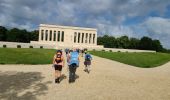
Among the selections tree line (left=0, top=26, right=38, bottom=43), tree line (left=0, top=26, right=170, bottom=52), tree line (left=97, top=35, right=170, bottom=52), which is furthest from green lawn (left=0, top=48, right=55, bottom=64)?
tree line (left=97, top=35, right=170, bottom=52)

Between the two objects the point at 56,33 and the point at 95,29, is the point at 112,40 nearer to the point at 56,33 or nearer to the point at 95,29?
the point at 95,29

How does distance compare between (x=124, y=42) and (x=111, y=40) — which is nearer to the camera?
(x=124, y=42)

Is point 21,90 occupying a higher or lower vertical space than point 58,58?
lower

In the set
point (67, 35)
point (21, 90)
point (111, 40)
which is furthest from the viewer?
point (111, 40)

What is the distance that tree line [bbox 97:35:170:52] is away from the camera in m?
110

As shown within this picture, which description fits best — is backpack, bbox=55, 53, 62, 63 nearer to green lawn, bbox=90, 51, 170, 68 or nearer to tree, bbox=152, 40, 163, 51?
green lawn, bbox=90, 51, 170, 68

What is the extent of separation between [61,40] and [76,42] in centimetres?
616

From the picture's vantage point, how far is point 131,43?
119 m

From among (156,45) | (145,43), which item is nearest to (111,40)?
(145,43)

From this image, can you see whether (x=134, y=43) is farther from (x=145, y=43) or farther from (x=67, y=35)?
(x=67, y=35)

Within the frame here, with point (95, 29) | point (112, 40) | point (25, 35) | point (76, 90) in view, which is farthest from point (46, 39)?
point (76, 90)

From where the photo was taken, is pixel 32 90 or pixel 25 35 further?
pixel 25 35

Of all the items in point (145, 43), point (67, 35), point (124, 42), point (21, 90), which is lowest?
point (21, 90)

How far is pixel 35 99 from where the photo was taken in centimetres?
962
